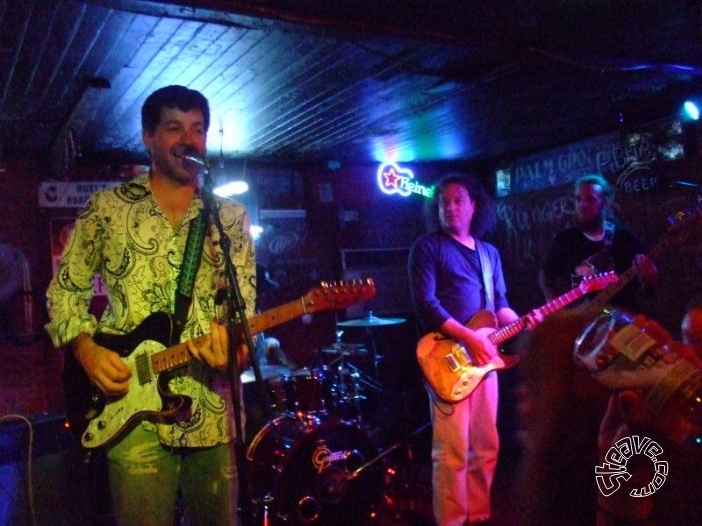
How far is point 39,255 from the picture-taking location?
6.38m

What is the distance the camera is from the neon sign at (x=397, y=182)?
7848 millimetres

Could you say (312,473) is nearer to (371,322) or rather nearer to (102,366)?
(371,322)

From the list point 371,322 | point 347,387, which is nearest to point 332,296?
point 347,387

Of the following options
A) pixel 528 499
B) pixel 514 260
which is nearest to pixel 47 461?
pixel 528 499

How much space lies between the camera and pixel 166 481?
7.43 feet

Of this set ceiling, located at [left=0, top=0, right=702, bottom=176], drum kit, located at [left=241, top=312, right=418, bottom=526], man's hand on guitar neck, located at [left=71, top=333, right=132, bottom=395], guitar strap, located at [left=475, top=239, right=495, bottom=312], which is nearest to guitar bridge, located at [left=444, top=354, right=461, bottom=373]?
guitar strap, located at [left=475, top=239, right=495, bottom=312]

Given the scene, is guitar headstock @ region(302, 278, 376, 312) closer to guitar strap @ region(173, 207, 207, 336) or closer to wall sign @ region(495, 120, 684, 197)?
guitar strap @ region(173, 207, 207, 336)

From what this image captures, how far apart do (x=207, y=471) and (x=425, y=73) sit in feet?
10.6

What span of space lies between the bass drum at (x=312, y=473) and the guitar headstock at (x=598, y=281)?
1.94 m

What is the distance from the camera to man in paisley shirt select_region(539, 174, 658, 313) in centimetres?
486

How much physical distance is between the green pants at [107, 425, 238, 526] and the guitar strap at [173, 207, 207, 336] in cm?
41

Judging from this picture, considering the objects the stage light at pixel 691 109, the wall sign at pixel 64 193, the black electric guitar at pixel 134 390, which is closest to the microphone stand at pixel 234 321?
the black electric guitar at pixel 134 390

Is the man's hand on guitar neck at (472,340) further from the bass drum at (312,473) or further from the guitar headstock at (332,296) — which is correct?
the guitar headstock at (332,296)

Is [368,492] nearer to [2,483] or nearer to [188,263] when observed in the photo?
[2,483]
